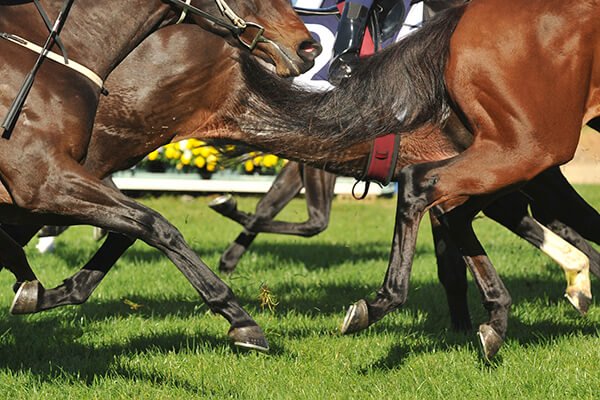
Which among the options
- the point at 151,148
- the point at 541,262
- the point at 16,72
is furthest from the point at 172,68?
the point at 541,262

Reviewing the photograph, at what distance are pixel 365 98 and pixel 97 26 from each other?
3.86 feet

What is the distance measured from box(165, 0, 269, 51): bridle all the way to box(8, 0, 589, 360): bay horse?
0.53 meters

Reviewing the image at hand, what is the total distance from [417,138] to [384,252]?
3.50 metres

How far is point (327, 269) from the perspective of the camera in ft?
23.3

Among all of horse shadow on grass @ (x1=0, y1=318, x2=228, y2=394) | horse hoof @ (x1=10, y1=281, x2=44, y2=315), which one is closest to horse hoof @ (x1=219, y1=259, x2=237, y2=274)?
horse shadow on grass @ (x1=0, y1=318, x2=228, y2=394)

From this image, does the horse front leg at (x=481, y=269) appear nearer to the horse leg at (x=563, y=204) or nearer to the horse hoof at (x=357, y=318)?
the horse hoof at (x=357, y=318)

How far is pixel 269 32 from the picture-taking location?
4.21m

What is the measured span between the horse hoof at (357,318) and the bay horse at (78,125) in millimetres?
333

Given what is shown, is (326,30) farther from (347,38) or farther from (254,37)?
(254,37)

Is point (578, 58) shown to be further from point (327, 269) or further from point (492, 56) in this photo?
point (327, 269)

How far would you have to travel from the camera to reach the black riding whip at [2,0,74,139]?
12.0 feet

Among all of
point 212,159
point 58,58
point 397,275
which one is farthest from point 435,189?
point 212,159

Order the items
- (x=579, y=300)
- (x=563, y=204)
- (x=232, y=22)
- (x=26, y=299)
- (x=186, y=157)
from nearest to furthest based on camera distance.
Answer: (x=26, y=299), (x=232, y=22), (x=579, y=300), (x=563, y=204), (x=186, y=157)

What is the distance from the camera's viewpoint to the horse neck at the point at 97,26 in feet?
12.7
